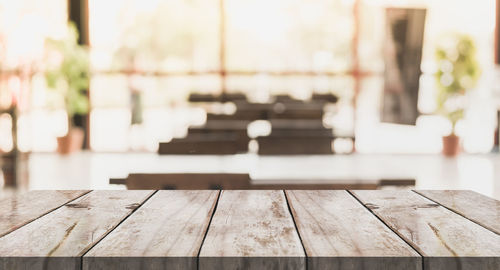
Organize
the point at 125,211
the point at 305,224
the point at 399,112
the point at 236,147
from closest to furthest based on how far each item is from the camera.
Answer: the point at 305,224, the point at 125,211, the point at 399,112, the point at 236,147

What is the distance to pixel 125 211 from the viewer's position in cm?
129

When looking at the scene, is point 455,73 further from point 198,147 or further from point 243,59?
point 198,147

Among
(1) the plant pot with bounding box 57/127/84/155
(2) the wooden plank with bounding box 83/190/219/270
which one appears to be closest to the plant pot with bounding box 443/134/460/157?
(1) the plant pot with bounding box 57/127/84/155

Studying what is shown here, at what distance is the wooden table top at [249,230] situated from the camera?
904 millimetres

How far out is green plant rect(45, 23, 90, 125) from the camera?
7953 millimetres

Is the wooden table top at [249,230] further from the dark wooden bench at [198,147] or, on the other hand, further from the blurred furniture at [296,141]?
the blurred furniture at [296,141]

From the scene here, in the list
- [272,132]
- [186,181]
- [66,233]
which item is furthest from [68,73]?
[66,233]

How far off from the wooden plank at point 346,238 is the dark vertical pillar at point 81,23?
781 cm

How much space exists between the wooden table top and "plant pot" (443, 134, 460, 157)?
7.31 meters

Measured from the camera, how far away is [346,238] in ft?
3.37

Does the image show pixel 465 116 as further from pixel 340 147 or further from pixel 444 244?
pixel 444 244

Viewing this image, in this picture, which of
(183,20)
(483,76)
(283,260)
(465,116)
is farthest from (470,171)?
(283,260)

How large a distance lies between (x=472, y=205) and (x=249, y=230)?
626mm

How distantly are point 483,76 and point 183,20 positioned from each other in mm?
4703
